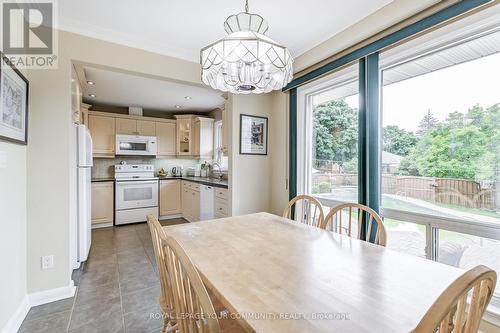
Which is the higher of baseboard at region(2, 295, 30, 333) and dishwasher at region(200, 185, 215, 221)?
dishwasher at region(200, 185, 215, 221)

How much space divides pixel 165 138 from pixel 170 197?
1265 mm

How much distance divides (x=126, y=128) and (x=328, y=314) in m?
4.93

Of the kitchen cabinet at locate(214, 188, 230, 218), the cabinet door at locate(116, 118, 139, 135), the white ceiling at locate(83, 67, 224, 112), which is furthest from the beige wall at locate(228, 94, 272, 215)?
the cabinet door at locate(116, 118, 139, 135)

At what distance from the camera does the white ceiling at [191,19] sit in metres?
1.89

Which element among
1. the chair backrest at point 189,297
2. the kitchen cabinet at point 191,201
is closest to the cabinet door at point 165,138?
the kitchen cabinet at point 191,201

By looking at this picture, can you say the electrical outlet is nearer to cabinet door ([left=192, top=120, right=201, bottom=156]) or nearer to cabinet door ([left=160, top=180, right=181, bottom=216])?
cabinet door ([left=160, top=180, right=181, bottom=216])

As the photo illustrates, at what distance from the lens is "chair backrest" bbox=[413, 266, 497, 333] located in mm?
516

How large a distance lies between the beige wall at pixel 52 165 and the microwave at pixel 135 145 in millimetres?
2572

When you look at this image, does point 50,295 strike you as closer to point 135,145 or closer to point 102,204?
point 102,204

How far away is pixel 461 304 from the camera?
0.59 metres

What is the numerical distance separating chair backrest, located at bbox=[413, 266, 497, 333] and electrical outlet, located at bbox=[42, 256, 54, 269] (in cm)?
262

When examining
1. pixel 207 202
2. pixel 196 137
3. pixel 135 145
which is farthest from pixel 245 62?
pixel 135 145

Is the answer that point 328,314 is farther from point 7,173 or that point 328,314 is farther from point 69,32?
point 69,32

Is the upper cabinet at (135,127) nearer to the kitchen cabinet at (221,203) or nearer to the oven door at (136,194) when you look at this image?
the oven door at (136,194)
